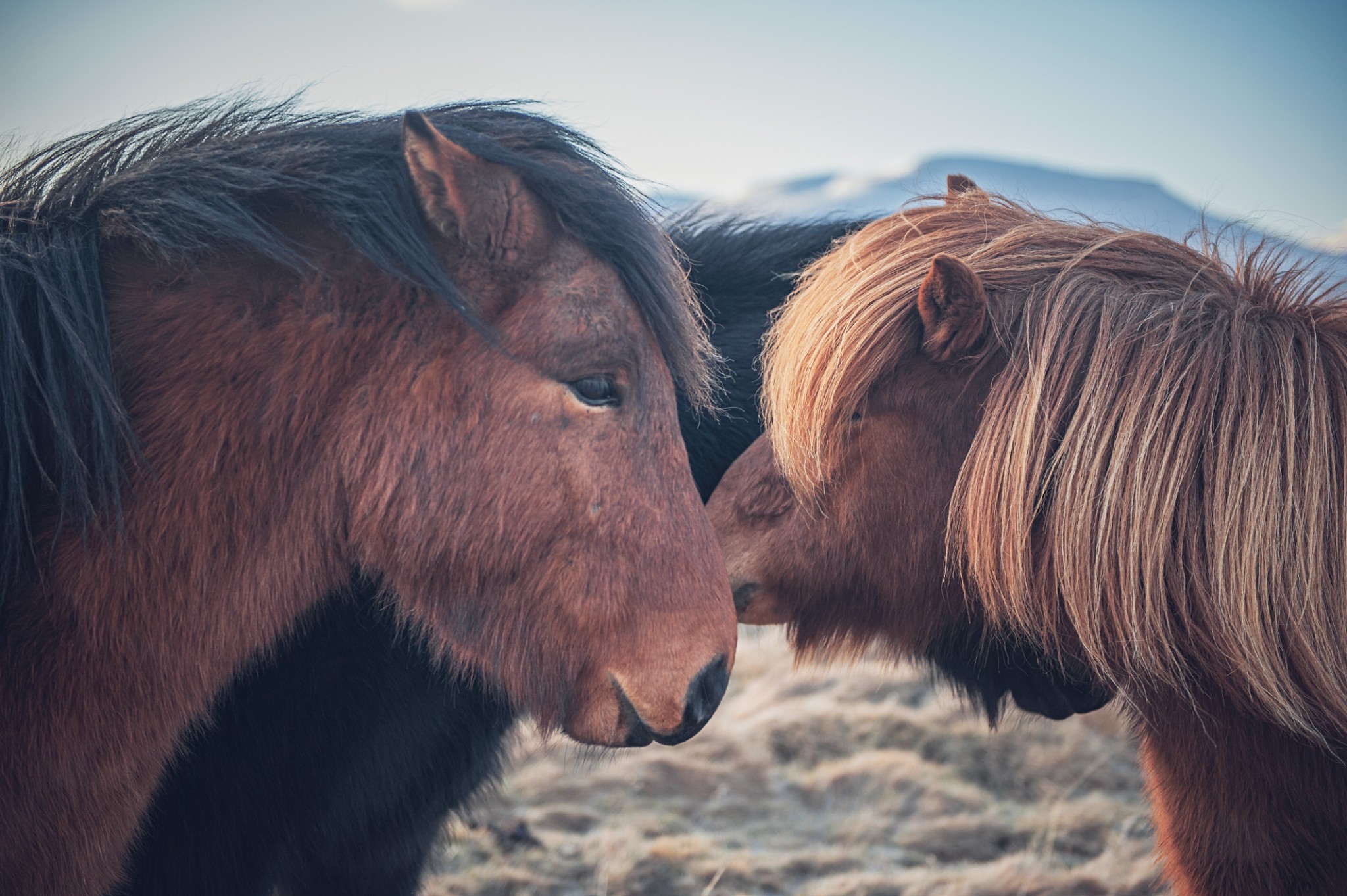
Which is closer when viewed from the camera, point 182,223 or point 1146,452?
point 182,223

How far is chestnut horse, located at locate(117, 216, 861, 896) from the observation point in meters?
2.11

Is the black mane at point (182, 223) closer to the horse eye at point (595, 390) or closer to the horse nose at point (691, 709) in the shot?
the horse eye at point (595, 390)

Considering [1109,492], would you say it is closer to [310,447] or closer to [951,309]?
[951,309]

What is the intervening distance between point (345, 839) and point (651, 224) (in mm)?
1772

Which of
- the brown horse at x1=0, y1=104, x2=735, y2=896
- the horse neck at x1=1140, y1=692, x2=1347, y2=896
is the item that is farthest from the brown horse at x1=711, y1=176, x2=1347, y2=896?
the brown horse at x1=0, y1=104, x2=735, y2=896

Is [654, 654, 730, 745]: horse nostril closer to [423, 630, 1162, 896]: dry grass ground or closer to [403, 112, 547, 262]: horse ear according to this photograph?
[403, 112, 547, 262]: horse ear

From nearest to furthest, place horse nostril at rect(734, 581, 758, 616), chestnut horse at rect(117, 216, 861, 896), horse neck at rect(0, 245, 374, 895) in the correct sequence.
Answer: horse neck at rect(0, 245, 374, 895) < chestnut horse at rect(117, 216, 861, 896) < horse nostril at rect(734, 581, 758, 616)

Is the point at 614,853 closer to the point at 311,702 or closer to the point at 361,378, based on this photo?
the point at 311,702

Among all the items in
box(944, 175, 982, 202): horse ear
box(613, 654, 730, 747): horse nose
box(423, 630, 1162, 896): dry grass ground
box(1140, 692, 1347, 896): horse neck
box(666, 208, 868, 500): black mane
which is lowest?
box(423, 630, 1162, 896): dry grass ground

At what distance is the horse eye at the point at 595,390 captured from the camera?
1814 millimetres

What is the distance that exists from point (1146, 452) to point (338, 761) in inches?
79.7

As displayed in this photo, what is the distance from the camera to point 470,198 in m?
1.75

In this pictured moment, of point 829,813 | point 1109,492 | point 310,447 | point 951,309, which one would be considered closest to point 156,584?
point 310,447

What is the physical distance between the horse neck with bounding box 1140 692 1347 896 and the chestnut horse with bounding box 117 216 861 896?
4.68ft
